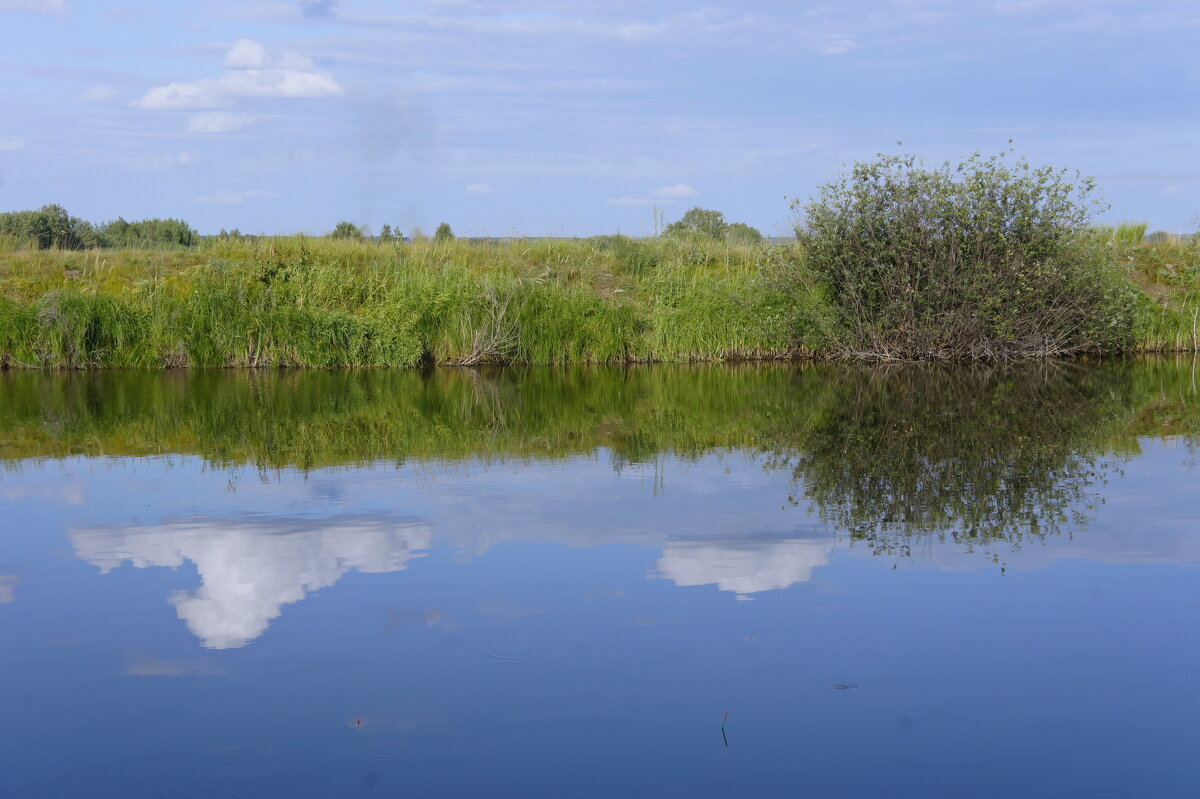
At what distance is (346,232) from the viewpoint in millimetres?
30500

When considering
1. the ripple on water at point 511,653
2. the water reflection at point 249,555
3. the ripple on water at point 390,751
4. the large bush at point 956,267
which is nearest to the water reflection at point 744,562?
the ripple on water at point 511,653

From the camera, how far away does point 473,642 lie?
517cm

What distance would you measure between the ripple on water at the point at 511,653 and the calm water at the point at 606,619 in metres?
0.02

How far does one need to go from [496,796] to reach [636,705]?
84 centimetres

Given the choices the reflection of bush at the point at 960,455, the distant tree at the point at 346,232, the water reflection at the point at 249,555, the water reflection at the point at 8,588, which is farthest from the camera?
the distant tree at the point at 346,232

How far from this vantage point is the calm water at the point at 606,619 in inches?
157

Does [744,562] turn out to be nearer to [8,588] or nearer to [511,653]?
[511,653]

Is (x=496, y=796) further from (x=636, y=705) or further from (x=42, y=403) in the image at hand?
(x=42, y=403)

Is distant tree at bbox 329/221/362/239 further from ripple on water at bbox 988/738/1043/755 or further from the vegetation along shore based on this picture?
ripple on water at bbox 988/738/1043/755

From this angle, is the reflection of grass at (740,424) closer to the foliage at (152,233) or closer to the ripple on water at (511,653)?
the ripple on water at (511,653)

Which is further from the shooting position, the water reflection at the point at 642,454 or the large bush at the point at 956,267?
the large bush at the point at 956,267

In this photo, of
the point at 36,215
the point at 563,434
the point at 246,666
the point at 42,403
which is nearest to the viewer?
the point at 246,666

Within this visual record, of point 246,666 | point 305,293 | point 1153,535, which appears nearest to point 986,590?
point 1153,535

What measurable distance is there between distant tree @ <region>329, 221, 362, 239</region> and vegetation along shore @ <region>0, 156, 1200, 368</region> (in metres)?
3.81
